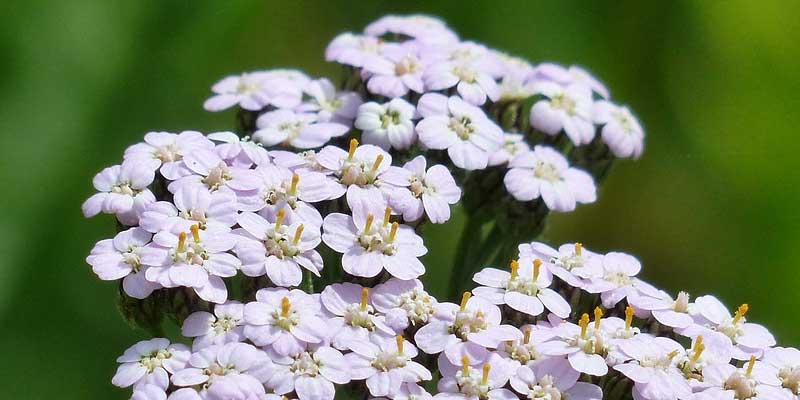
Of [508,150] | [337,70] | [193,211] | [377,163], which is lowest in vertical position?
[193,211]

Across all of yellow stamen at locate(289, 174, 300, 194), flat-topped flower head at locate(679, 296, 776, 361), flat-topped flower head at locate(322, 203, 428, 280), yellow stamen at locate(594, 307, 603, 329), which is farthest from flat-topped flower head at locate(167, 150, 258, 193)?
flat-topped flower head at locate(679, 296, 776, 361)

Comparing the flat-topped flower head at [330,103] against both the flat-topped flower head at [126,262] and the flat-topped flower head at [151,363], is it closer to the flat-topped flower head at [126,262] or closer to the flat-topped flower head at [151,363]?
the flat-topped flower head at [126,262]

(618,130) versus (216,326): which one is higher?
(618,130)

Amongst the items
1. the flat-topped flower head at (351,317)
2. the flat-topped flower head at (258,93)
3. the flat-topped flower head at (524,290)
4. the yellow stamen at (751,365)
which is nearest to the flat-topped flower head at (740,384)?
the yellow stamen at (751,365)

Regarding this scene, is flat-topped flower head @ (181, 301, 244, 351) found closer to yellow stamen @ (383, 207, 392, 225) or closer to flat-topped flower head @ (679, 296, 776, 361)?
yellow stamen @ (383, 207, 392, 225)

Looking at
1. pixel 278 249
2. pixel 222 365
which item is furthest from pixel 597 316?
pixel 222 365

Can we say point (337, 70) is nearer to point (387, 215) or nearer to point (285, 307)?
point (387, 215)
